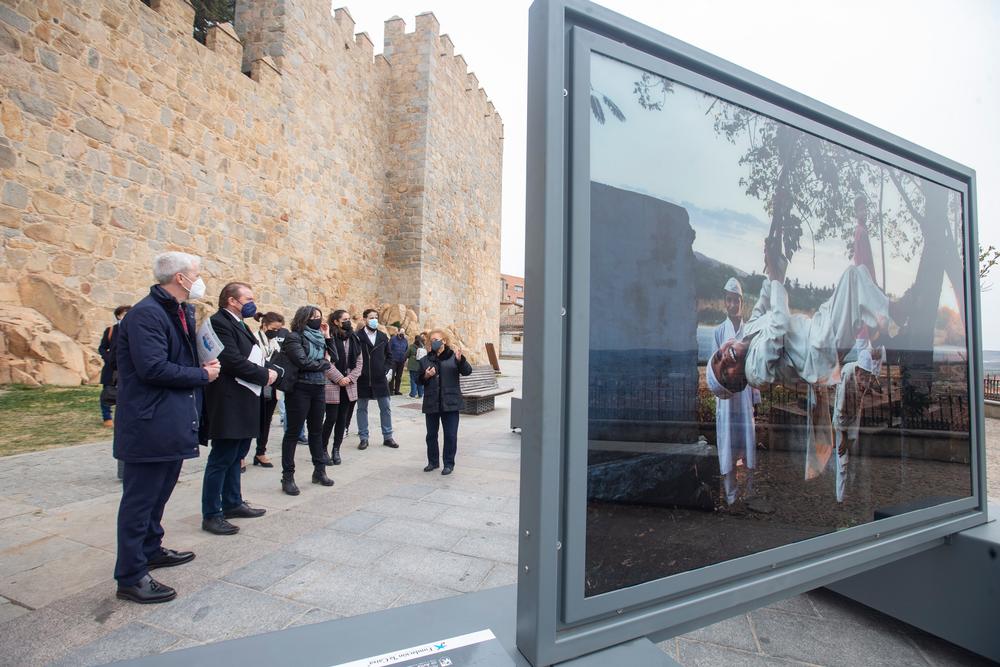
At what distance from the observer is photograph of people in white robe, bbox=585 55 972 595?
127cm

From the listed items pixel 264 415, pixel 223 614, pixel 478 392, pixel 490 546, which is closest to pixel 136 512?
pixel 223 614

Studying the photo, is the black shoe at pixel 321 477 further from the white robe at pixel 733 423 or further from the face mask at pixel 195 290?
the white robe at pixel 733 423

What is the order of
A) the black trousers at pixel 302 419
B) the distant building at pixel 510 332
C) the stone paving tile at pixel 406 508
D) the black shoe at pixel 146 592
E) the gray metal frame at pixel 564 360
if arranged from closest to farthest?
the gray metal frame at pixel 564 360 < the black shoe at pixel 146 592 < the stone paving tile at pixel 406 508 < the black trousers at pixel 302 419 < the distant building at pixel 510 332

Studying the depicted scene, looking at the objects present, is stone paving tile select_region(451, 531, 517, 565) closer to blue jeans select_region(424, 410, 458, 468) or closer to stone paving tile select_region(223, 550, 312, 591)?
stone paving tile select_region(223, 550, 312, 591)

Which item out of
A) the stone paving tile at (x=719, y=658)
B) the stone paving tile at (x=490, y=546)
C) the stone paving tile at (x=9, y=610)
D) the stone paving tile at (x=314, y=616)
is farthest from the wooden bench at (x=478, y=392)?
the stone paving tile at (x=719, y=658)

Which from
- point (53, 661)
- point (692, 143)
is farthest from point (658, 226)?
point (53, 661)

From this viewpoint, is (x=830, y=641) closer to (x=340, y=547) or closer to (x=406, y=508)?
(x=340, y=547)

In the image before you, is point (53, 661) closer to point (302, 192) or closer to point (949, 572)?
point (949, 572)

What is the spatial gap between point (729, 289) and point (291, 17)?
590 inches

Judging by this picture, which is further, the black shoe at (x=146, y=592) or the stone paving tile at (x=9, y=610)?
the black shoe at (x=146, y=592)

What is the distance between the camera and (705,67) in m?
1.43

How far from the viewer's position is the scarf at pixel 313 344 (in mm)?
4776

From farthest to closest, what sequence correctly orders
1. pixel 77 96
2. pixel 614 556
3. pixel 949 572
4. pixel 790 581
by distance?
pixel 77 96
pixel 949 572
pixel 790 581
pixel 614 556

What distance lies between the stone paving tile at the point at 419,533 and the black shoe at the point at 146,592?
1.18 metres
